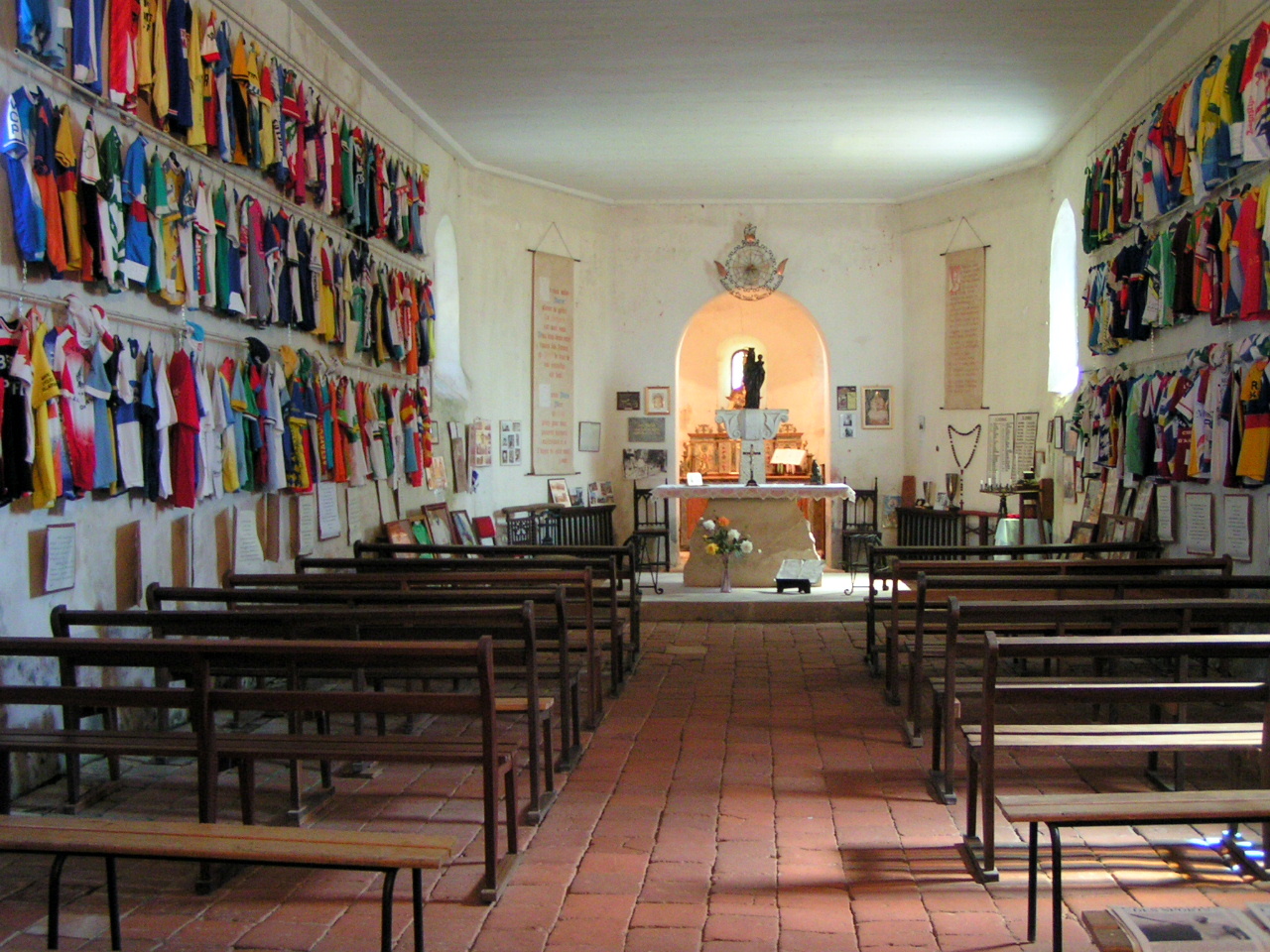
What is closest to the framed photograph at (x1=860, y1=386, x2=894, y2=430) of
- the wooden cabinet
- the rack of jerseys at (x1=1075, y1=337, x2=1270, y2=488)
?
the wooden cabinet

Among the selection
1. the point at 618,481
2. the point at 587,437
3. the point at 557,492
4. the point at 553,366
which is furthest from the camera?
the point at 618,481

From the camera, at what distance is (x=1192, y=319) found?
300 inches

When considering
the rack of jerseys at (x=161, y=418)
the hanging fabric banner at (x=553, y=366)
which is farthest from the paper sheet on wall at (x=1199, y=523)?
the hanging fabric banner at (x=553, y=366)

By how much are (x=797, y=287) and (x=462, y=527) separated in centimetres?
587

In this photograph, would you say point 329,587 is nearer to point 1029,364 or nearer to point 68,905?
point 68,905

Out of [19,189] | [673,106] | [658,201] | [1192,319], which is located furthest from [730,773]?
[658,201]

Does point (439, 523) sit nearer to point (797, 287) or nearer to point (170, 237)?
point (170, 237)

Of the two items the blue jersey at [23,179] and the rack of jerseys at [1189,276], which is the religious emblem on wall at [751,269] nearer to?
the rack of jerseys at [1189,276]

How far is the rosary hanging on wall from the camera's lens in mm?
13000

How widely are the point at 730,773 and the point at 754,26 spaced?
18.9ft

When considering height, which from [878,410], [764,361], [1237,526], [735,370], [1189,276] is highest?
[764,361]

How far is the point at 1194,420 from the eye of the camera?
721 cm

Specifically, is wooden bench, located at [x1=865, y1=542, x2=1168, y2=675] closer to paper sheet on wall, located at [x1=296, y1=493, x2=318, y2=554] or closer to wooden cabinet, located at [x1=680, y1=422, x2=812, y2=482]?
paper sheet on wall, located at [x1=296, y1=493, x2=318, y2=554]

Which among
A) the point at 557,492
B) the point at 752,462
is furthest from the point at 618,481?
the point at 752,462
